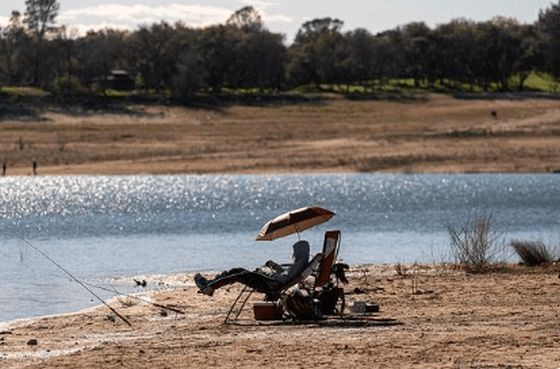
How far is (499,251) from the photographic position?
3020 centimetres

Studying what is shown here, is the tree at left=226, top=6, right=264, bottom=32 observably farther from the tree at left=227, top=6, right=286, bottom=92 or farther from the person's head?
the person's head

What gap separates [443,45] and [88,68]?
28270mm

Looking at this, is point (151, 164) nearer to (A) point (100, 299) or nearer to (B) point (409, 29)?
(A) point (100, 299)

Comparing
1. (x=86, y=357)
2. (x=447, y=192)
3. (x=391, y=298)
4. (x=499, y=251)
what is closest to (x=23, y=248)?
(x=499, y=251)

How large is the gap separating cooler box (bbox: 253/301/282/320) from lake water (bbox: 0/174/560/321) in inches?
175

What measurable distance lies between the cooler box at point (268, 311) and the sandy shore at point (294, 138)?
4707 cm

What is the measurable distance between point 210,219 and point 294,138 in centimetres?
3092

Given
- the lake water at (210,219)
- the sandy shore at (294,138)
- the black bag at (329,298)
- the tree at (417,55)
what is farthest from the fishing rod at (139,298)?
the tree at (417,55)

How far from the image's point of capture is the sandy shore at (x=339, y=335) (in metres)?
15.7

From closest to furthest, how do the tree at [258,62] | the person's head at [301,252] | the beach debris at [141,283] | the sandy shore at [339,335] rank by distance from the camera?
the sandy shore at [339,335], the person's head at [301,252], the beach debris at [141,283], the tree at [258,62]

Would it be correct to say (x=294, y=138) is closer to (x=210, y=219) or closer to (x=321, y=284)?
(x=210, y=219)

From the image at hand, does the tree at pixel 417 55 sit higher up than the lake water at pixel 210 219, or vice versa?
the tree at pixel 417 55

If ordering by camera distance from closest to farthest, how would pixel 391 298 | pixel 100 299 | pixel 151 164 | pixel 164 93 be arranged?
pixel 391 298, pixel 100 299, pixel 151 164, pixel 164 93

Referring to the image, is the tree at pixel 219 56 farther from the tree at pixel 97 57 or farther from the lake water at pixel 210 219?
the lake water at pixel 210 219
